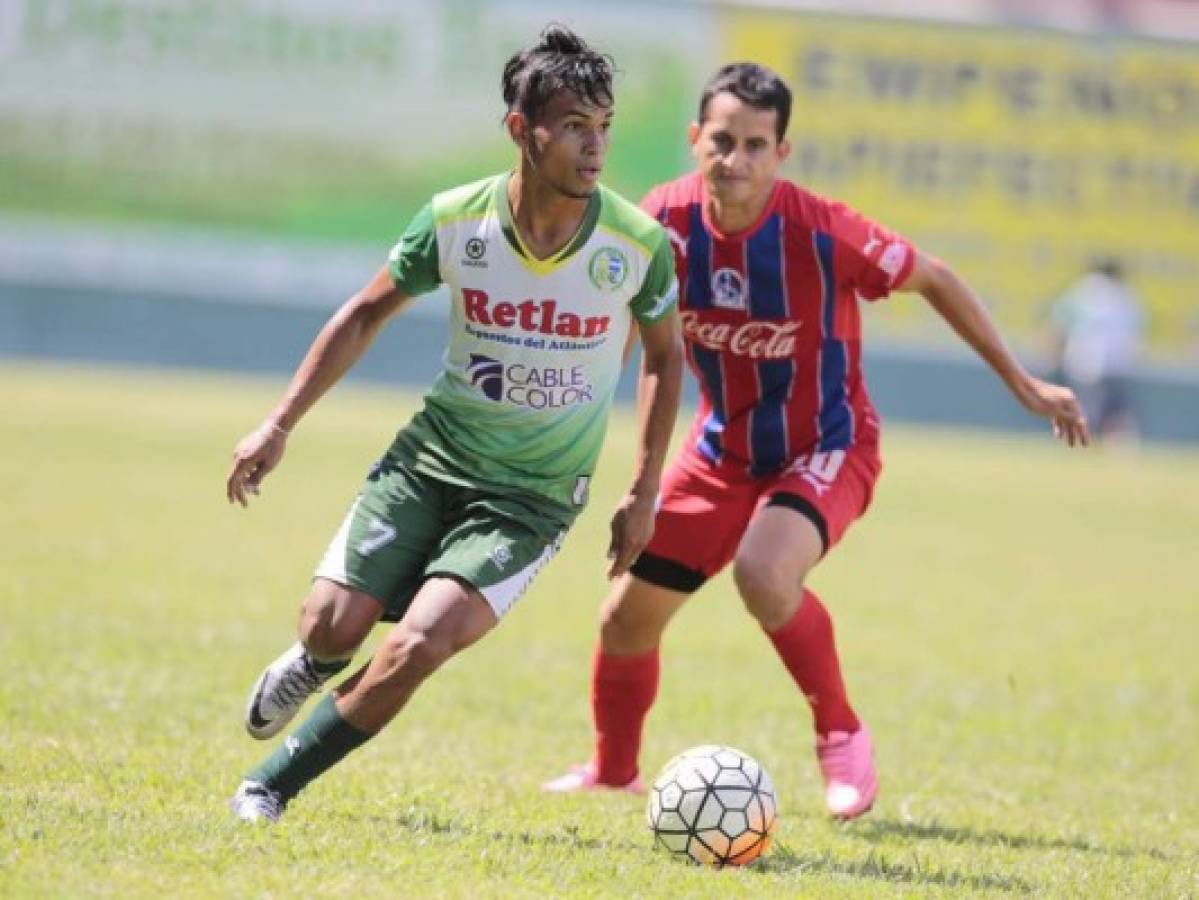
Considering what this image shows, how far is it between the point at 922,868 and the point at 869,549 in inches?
357

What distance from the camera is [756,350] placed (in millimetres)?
6746

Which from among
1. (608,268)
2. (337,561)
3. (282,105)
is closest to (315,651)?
(337,561)

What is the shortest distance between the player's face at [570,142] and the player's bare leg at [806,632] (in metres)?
1.44

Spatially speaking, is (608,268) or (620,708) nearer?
(608,268)

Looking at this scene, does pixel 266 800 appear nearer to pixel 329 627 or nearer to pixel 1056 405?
pixel 329 627

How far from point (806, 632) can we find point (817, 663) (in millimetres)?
Result: 121

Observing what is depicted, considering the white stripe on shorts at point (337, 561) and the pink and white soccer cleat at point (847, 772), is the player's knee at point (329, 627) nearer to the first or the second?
the white stripe on shorts at point (337, 561)

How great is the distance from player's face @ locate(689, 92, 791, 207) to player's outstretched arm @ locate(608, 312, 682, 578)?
32.9 inches

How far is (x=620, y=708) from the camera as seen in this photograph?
6.78 metres

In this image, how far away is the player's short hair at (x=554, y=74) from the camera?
546cm

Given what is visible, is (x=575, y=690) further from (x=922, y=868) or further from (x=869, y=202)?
(x=869, y=202)

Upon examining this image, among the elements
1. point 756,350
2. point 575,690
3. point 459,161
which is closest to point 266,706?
point 756,350

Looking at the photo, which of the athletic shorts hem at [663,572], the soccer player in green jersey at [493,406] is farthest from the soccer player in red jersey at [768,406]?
the soccer player in green jersey at [493,406]

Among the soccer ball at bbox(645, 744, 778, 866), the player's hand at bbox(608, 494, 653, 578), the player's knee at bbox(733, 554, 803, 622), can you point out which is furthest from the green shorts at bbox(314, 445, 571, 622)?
the player's knee at bbox(733, 554, 803, 622)
